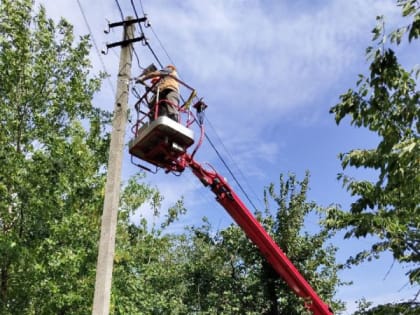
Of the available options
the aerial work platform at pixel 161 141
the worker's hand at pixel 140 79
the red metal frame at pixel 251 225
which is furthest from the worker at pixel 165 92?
the red metal frame at pixel 251 225

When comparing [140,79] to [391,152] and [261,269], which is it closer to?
[391,152]

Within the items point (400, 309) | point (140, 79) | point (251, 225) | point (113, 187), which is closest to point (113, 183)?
point (113, 187)

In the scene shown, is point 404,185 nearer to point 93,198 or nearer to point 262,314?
point 93,198

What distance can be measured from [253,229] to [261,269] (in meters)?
4.49

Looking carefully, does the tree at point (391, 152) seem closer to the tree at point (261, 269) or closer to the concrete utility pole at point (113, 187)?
the concrete utility pole at point (113, 187)

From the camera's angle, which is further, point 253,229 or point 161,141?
point 253,229

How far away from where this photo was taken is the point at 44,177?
9.15 metres

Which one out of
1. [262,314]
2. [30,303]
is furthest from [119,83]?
[262,314]

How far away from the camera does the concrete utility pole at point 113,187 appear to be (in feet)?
17.4

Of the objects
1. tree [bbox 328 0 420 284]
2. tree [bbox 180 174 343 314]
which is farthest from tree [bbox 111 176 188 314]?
tree [bbox 328 0 420 284]

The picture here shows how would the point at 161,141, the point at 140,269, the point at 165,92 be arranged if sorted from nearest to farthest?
1. the point at 161,141
2. the point at 165,92
3. the point at 140,269

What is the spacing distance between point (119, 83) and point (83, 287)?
4725 millimetres

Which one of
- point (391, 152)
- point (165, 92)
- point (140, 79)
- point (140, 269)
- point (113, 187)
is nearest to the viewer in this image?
point (391, 152)

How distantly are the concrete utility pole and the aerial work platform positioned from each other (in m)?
0.79
